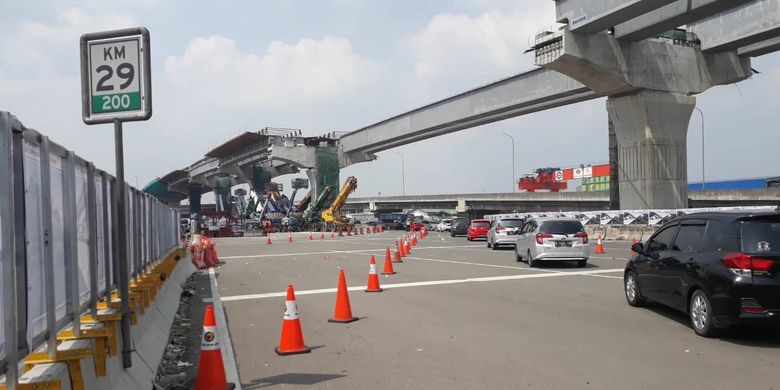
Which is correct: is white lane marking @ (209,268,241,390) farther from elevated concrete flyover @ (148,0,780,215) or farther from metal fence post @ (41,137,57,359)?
elevated concrete flyover @ (148,0,780,215)

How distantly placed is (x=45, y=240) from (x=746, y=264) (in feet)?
24.8

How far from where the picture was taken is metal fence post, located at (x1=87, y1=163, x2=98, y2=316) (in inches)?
239

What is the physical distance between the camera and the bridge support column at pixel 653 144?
1390 inches

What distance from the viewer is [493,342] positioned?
8469mm

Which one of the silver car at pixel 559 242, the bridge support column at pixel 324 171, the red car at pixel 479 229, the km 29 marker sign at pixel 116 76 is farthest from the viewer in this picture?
the bridge support column at pixel 324 171

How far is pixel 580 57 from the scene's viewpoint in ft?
107

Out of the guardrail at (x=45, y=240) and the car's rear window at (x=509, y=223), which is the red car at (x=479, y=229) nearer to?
the car's rear window at (x=509, y=223)

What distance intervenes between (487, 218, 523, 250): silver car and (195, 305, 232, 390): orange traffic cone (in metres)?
22.9

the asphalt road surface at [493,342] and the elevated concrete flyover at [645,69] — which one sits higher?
the elevated concrete flyover at [645,69]

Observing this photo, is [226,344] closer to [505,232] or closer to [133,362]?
[133,362]

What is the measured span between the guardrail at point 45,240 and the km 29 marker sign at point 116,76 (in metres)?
0.54

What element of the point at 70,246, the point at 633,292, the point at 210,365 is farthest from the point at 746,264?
the point at 70,246

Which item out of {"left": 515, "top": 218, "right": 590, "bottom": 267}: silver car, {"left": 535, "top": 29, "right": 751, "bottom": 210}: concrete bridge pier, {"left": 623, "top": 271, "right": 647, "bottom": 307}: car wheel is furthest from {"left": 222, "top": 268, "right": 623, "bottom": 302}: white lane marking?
{"left": 535, "top": 29, "right": 751, "bottom": 210}: concrete bridge pier

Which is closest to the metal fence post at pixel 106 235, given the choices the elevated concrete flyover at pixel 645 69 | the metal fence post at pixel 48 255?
the metal fence post at pixel 48 255
